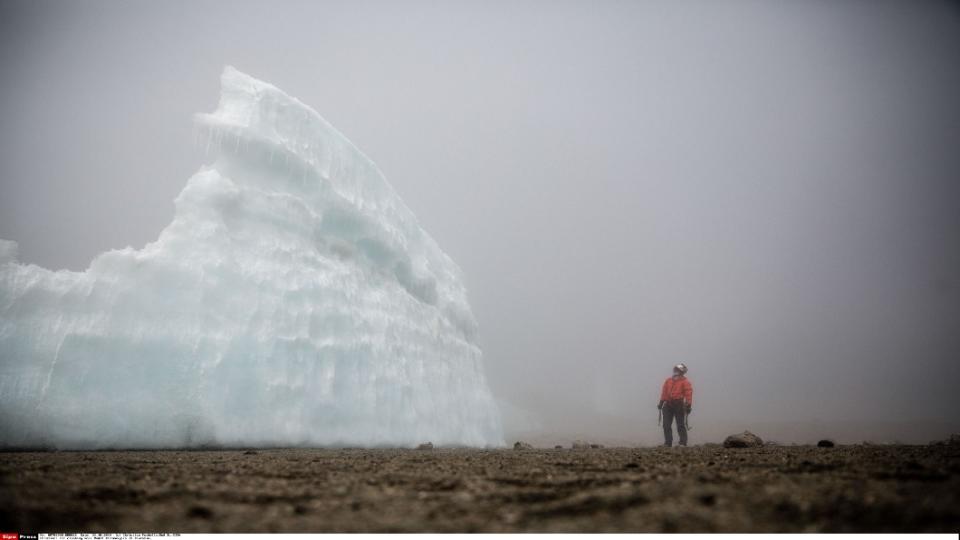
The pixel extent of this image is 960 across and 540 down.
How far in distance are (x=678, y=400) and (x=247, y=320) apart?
37.1ft

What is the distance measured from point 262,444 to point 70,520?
10.4 metres

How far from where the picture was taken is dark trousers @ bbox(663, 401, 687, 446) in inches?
567

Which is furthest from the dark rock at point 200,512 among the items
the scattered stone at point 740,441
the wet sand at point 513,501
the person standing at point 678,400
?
the person standing at point 678,400

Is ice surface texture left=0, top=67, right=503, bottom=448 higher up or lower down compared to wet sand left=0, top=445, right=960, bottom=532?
higher up

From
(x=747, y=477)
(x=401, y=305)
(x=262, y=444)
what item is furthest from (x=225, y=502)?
(x=401, y=305)

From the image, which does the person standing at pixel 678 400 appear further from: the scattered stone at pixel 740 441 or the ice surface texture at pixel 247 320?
the ice surface texture at pixel 247 320

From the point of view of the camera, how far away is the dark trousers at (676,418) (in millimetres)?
14414

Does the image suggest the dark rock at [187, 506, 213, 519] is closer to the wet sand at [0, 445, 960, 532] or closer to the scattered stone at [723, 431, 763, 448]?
the wet sand at [0, 445, 960, 532]

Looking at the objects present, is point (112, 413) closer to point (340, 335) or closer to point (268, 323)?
point (268, 323)

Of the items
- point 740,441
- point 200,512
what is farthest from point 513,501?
point 740,441

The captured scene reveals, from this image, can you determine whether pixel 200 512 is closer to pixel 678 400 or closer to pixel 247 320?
pixel 247 320

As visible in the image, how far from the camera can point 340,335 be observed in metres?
15.8

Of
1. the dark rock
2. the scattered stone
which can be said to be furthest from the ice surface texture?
the dark rock

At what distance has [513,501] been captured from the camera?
405 centimetres
